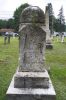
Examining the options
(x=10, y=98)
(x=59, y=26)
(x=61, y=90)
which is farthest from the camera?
(x=59, y=26)

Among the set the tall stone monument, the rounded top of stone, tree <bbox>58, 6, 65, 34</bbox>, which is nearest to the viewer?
the tall stone monument

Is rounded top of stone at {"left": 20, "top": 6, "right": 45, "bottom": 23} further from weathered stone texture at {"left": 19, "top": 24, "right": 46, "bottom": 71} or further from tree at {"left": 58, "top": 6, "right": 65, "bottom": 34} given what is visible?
tree at {"left": 58, "top": 6, "right": 65, "bottom": 34}

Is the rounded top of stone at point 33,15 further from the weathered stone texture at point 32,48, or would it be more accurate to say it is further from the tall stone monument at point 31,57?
the weathered stone texture at point 32,48

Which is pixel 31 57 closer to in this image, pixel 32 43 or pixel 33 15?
pixel 32 43

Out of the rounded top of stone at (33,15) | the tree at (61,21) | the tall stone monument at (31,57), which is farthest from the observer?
the tree at (61,21)

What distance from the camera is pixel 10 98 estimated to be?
7.28 metres

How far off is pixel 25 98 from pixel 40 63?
47.4 inches

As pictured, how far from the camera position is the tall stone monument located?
765cm

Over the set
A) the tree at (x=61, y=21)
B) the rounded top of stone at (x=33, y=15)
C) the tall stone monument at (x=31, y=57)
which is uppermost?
the rounded top of stone at (x=33, y=15)

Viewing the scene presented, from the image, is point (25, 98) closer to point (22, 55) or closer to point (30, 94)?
point (30, 94)

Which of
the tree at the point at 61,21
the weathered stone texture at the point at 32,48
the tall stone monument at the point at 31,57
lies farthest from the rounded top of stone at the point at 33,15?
the tree at the point at 61,21

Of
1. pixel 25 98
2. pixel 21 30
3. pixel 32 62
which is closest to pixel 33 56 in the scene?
pixel 32 62

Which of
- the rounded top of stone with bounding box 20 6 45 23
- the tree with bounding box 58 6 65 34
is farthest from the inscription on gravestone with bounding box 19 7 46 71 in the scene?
the tree with bounding box 58 6 65 34

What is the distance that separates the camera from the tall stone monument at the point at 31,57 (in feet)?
25.1
